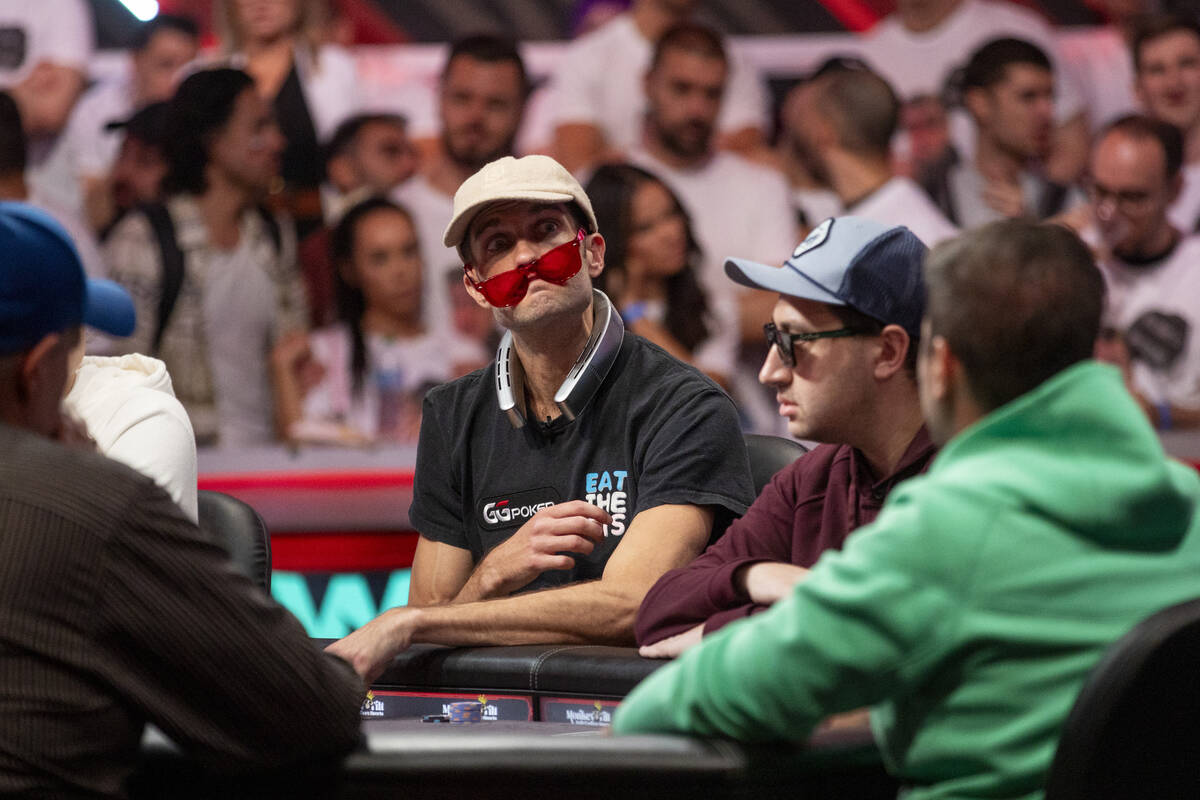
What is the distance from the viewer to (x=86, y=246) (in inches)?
228

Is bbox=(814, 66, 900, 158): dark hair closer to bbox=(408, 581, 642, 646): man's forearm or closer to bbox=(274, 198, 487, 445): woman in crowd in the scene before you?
bbox=(274, 198, 487, 445): woman in crowd

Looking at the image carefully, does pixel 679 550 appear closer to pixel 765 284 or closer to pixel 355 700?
pixel 765 284

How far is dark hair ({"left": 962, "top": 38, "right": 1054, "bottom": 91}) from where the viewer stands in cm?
520

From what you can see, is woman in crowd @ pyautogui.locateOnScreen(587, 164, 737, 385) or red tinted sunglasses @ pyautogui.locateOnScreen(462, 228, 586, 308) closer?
red tinted sunglasses @ pyautogui.locateOnScreen(462, 228, 586, 308)

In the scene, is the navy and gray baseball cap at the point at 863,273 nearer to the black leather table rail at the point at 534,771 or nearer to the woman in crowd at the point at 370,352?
the black leather table rail at the point at 534,771

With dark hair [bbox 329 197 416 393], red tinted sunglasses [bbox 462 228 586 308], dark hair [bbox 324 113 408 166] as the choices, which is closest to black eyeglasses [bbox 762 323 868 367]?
red tinted sunglasses [bbox 462 228 586 308]

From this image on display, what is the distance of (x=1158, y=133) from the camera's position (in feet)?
16.7

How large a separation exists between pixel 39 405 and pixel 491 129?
4350mm

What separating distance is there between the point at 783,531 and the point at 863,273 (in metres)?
0.43

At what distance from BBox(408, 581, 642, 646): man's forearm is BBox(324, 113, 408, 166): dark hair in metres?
3.75

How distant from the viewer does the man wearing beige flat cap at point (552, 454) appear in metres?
2.21

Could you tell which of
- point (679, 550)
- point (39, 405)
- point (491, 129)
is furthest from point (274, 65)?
point (39, 405)

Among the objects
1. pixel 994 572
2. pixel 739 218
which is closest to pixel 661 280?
pixel 739 218

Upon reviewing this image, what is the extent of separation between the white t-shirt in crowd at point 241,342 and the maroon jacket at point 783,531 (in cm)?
381
